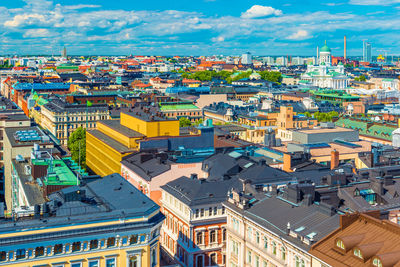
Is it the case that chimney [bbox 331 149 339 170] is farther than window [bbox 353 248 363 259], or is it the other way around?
chimney [bbox 331 149 339 170]

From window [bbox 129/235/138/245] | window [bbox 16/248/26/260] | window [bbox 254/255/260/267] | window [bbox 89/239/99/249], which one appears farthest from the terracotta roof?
window [bbox 16/248/26/260]

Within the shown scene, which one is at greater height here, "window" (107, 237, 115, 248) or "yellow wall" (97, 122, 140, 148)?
"yellow wall" (97, 122, 140, 148)

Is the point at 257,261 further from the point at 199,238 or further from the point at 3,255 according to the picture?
the point at 3,255

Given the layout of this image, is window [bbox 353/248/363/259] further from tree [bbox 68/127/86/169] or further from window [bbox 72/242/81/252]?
tree [bbox 68/127/86/169]

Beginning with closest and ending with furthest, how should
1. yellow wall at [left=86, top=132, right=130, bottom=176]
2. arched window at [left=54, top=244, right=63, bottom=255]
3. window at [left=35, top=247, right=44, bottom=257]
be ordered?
window at [left=35, top=247, right=44, bottom=257], arched window at [left=54, top=244, right=63, bottom=255], yellow wall at [left=86, top=132, right=130, bottom=176]

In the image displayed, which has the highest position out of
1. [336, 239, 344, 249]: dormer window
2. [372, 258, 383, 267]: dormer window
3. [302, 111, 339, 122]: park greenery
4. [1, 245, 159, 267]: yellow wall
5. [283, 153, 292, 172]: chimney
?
[302, 111, 339, 122]: park greenery

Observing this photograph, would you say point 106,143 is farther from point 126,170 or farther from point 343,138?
point 343,138

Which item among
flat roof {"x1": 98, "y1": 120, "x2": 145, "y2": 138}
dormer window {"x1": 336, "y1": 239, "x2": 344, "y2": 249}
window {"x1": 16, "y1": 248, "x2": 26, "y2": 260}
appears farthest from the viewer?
flat roof {"x1": 98, "y1": 120, "x2": 145, "y2": 138}
